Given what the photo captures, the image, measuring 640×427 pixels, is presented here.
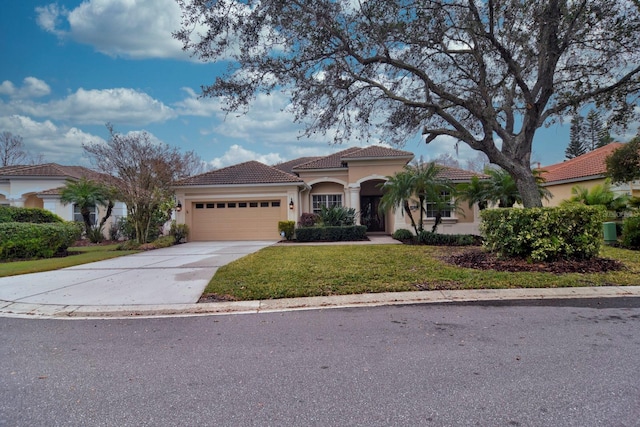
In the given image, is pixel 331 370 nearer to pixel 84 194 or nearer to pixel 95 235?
pixel 84 194

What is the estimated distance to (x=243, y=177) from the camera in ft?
67.2

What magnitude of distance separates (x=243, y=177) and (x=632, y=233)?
1740cm

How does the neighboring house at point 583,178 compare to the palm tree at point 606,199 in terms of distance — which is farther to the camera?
the neighboring house at point 583,178

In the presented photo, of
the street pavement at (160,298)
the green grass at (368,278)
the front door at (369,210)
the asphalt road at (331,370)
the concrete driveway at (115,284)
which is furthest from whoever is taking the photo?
the front door at (369,210)

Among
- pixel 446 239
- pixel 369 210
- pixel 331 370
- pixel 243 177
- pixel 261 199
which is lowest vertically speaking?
pixel 331 370

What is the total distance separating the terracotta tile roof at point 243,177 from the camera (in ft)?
64.8

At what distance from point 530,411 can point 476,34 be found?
32.5ft

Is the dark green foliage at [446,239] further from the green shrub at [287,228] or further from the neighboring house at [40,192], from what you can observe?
the neighboring house at [40,192]

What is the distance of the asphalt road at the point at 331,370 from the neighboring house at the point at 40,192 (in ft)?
64.9

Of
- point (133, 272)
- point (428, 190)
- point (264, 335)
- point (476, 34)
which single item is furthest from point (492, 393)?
point (428, 190)

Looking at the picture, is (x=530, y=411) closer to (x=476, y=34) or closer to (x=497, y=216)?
(x=497, y=216)

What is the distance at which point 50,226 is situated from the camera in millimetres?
14398

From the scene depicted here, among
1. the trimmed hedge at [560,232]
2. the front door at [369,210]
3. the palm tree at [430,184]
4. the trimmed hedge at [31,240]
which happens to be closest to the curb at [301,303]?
the trimmed hedge at [560,232]

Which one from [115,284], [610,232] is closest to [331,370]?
[115,284]
